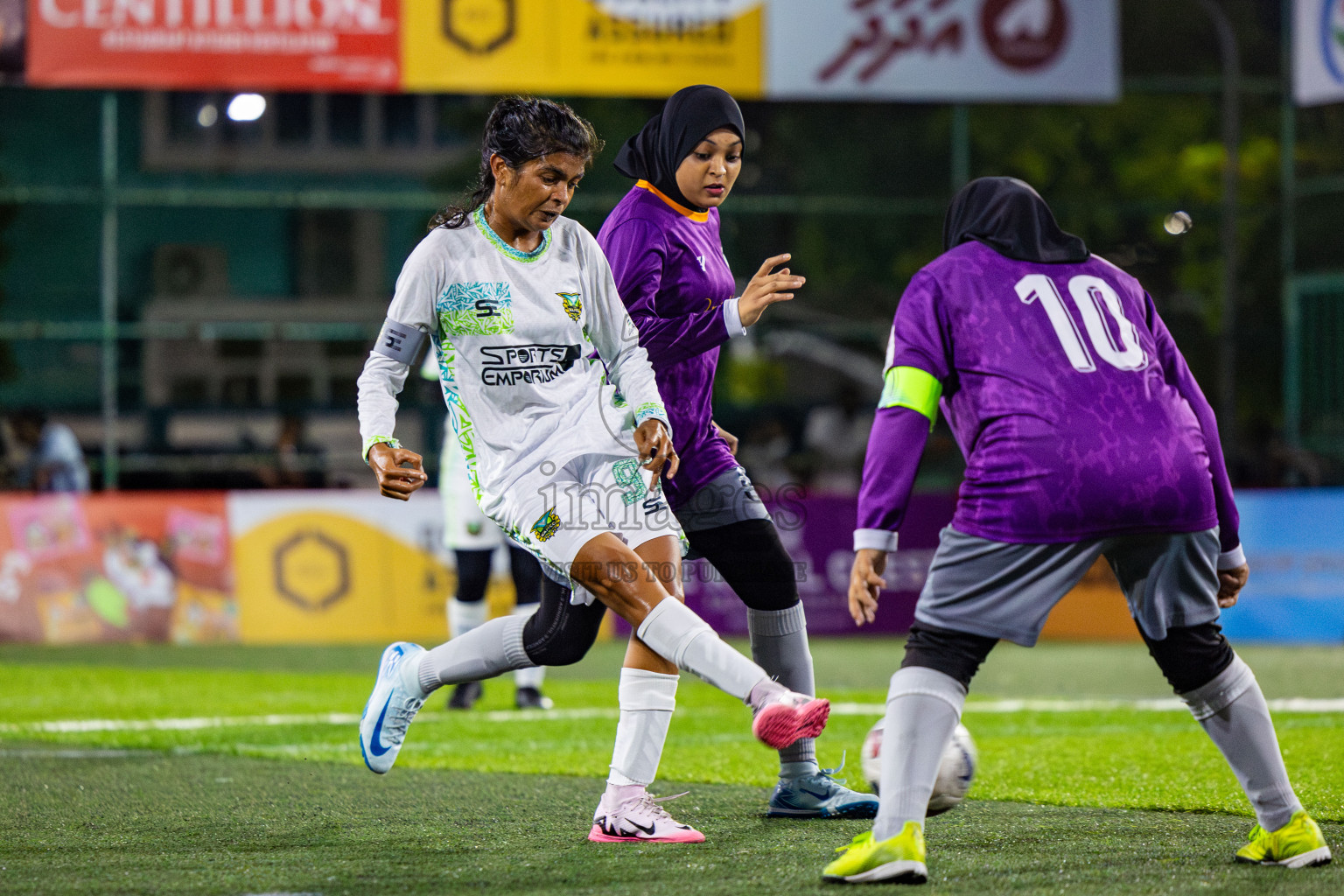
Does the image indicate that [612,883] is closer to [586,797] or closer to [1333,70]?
[586,797]

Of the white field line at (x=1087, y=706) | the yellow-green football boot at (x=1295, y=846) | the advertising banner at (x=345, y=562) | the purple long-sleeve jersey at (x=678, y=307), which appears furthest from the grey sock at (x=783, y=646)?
the advertising banner at (x=345, y=562)

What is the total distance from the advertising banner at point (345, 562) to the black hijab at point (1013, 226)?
990cm

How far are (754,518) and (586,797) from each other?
3.83 ft

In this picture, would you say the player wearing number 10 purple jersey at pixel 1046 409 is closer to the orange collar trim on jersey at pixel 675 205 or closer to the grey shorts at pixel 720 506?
the grey shorts at pixel 720 506

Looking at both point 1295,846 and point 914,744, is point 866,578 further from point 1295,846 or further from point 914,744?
point 1295,846

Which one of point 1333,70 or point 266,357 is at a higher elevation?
point 1333,70

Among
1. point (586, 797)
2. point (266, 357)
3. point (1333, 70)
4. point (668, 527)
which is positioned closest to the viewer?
point (668, 527)

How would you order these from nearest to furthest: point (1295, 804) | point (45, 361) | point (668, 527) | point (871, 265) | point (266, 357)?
point (1295, 804) → point (668, 527) → point (266, 357) → point (45, 361) → point (871, 265)

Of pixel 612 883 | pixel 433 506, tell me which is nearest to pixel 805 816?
pixel 612 883

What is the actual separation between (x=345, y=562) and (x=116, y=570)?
1777 mm

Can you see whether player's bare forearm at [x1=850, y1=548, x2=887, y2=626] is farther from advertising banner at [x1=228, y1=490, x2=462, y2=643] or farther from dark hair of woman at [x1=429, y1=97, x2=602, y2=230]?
advertising banner at [x1=228, y1=490, x2=462, y2=643]

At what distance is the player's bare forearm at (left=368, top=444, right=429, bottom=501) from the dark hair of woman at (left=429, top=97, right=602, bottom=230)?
2.22 ft

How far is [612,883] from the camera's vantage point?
4.13 m

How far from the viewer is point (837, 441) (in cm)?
1797
